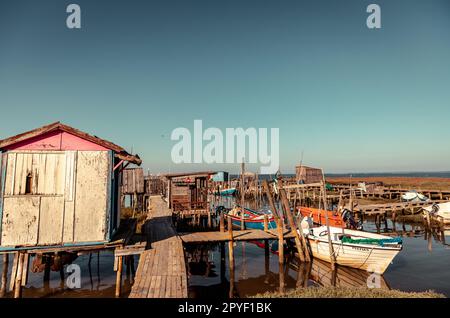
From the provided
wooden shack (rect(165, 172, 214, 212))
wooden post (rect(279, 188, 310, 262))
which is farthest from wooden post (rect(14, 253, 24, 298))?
wooden shack (rect(165, 172, 214, 212))

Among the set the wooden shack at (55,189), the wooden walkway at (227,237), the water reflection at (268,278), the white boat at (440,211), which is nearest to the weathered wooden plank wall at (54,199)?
the wooden shack at (55,189)

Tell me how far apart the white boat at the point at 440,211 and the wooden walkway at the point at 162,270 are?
27.6m

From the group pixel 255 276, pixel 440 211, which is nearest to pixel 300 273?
pixel 255 276

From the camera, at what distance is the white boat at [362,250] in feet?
49.6

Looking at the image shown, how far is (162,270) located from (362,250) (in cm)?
1153

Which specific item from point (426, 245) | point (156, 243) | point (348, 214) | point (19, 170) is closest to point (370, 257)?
point (348, 214)

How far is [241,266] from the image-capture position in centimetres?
1817

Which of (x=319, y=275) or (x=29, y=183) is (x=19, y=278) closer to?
(x=29, y=183)

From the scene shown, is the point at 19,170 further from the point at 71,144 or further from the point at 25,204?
the point at 71,144

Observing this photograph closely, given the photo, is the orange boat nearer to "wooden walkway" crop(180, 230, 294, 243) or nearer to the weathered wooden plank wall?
"wooden walkway" crop(180, 230, 294, 243)

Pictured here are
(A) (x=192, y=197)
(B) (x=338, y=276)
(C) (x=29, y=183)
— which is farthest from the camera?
(A) (x=192, y=197)

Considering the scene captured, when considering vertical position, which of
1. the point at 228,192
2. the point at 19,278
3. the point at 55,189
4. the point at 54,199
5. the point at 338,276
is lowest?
the point at 338,276

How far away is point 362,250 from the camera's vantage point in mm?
15539

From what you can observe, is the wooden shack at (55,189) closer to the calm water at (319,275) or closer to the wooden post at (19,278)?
the wooden post at (19,278)
